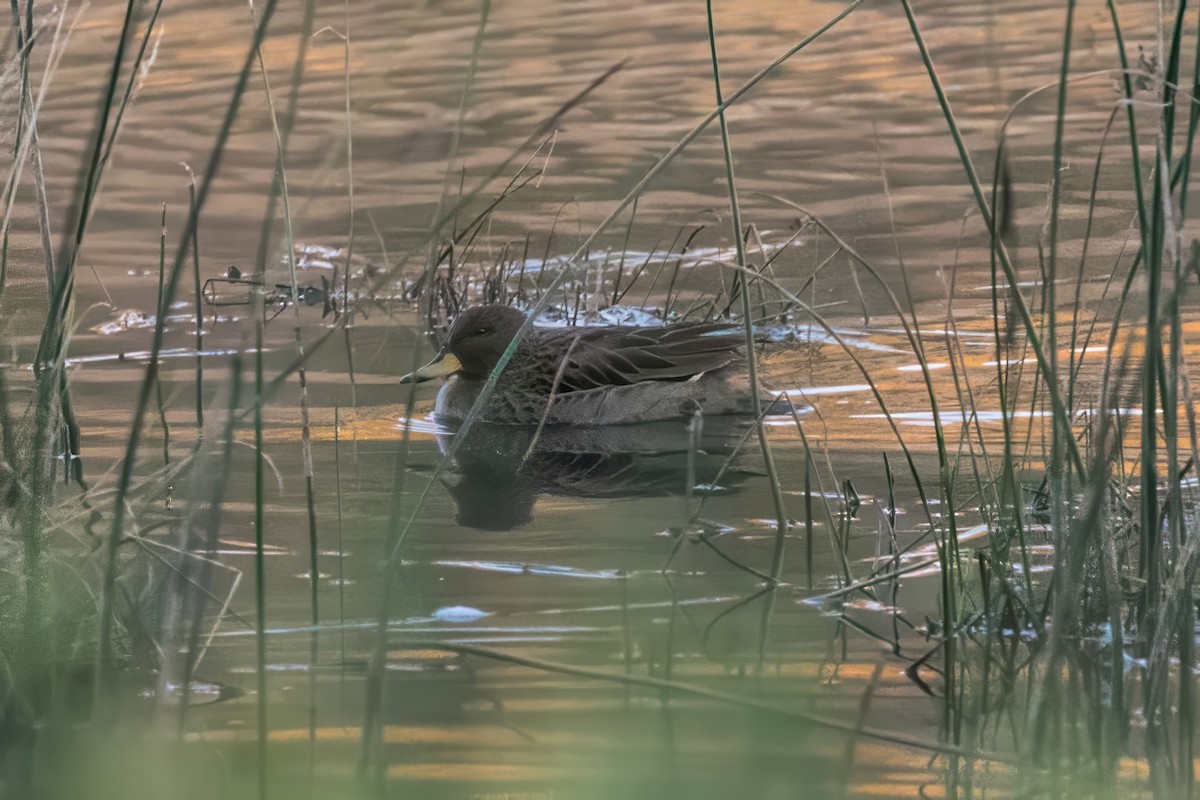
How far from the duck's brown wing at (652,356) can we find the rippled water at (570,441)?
0.26m

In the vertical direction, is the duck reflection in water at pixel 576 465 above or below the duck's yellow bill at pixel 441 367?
below

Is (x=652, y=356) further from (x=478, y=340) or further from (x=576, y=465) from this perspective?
(x=576, y=465)

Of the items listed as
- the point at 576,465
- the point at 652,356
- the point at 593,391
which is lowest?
the point at 576,465

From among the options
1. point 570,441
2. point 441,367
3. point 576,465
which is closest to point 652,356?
point 570,441

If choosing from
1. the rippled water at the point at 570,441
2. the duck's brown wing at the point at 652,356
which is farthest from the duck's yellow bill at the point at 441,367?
the duck's brown wing at the point at 652,356

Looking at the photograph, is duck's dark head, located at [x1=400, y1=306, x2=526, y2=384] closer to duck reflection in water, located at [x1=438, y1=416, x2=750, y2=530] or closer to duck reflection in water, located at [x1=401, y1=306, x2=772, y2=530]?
duck reflection in water, located at [x1=401, y1=306, x2=772, y2=530]

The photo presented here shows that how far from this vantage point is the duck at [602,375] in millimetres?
7445

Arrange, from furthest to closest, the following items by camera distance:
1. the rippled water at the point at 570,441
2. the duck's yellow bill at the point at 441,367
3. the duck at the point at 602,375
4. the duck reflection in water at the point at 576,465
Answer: the duck's yellow bill at the point at 441,367 → the duck at the point at 602,375 → the duck reflection in water at the point at 576,465 → the rippled water at the point at 570,441

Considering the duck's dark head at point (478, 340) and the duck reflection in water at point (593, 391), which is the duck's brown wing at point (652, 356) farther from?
the duck's dark head at point (478, 340)

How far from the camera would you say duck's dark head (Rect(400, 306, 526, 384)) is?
7672 mm

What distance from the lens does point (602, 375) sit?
7488 mm

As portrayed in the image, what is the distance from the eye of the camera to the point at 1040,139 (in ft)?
37.3

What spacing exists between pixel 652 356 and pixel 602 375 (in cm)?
23

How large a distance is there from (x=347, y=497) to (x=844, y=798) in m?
3.02
